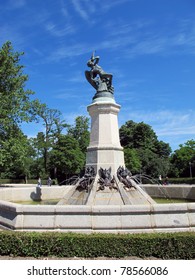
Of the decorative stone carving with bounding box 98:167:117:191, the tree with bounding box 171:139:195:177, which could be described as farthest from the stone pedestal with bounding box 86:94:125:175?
the tree with bounding box 171:139:195:177

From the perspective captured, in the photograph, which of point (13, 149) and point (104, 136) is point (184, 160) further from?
point (104, 136)

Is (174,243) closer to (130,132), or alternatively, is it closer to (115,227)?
(115,227)

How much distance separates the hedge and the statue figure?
967 cm

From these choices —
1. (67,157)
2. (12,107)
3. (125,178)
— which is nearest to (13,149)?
Result: (12,107)

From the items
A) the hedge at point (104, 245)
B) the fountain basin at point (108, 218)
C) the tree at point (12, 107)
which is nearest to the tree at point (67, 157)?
the tree at point (12, 107)

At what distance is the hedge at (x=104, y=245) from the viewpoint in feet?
24.0

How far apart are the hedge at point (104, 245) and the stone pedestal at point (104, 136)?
21.5 ft

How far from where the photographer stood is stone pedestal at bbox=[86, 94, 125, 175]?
14.1m

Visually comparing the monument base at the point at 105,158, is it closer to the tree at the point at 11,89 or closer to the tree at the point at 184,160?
the tree at the point at 11,89

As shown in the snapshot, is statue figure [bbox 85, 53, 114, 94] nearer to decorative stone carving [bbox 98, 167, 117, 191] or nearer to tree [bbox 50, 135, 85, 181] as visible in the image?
decorative stone carving [bbox 98, 167, 117, 191]

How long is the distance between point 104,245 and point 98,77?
34.9 feet

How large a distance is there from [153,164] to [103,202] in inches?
1971
